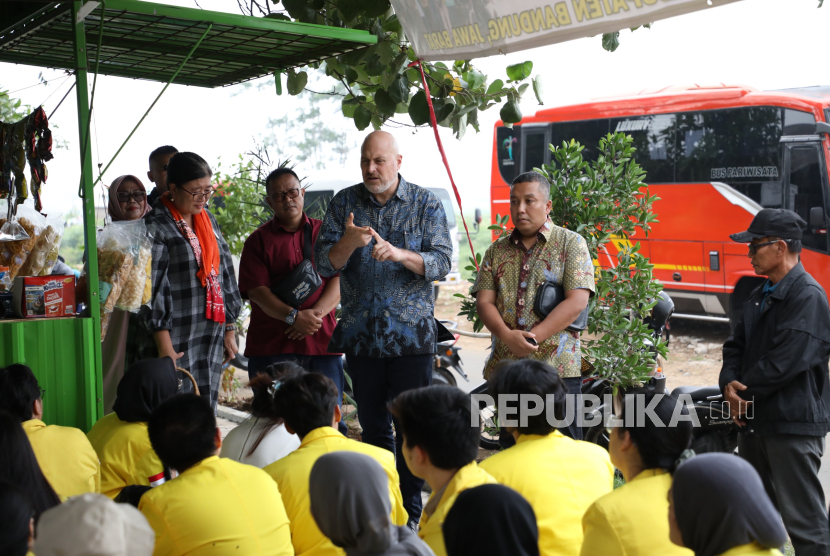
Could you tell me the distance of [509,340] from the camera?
12.9ft

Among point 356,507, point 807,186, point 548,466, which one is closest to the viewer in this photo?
point 356,507

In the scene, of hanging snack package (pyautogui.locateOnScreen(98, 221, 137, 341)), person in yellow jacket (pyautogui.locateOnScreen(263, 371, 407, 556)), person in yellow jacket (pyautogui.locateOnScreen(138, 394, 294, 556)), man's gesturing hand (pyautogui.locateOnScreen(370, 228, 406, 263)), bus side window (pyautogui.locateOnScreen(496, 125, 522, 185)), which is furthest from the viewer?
bus side window (pyautogui.locateOnScreen(496, 125, 522, 185))

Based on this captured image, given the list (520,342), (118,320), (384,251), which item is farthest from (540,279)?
(118,320)

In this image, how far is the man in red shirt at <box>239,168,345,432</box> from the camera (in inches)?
172

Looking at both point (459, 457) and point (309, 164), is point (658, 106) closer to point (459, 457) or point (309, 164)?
point (459, 457)

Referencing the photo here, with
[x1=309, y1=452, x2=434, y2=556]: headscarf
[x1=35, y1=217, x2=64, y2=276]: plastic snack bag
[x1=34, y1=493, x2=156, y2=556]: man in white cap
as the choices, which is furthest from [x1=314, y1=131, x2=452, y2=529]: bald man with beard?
[x1=34, y1=493, x2=156, y2=556]: man in white cap

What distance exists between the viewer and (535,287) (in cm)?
402

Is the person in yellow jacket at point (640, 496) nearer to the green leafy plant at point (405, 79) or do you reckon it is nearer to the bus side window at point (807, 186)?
the green leafy plant at point (405, 79)

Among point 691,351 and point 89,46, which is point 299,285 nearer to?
point 89,46

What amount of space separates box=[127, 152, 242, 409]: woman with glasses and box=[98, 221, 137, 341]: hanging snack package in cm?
18

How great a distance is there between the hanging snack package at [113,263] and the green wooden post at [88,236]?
14 centimetres

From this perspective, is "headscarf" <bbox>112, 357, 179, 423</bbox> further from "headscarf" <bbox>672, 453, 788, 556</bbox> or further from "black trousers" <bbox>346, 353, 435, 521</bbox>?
"headscarf" <bbox>672, 453, 788, 556</bbox>

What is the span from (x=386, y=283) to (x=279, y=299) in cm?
79

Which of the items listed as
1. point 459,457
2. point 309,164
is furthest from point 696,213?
point 309,164
